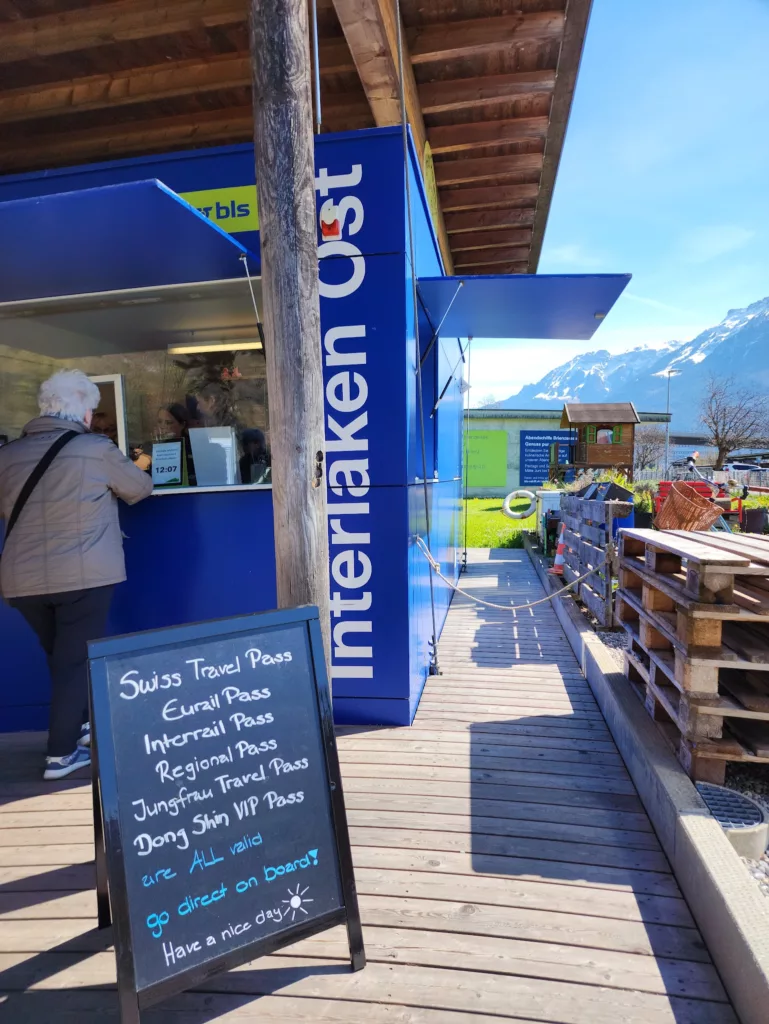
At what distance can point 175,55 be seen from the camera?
13.1 ft

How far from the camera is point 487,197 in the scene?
20.1 ft

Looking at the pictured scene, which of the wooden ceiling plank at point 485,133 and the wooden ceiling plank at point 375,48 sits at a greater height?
the wooden ceiling plank at point 485,133

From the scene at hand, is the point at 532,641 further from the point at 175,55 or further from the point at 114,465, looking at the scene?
the point at 175,55

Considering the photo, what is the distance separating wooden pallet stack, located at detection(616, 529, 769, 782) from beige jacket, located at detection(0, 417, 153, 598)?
8.77 ft

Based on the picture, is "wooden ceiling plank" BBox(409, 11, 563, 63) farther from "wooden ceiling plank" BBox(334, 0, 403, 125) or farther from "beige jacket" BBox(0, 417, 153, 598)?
"beige jacket" BBox(0, 417, 153, 598)

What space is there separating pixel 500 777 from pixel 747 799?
40.8 inches

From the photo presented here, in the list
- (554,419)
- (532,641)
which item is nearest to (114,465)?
(532,641)

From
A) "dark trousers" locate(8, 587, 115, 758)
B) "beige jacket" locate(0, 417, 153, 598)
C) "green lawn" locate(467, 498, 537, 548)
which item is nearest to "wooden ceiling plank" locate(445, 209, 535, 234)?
"beige jacket" locate(0, 417, 153, 598)

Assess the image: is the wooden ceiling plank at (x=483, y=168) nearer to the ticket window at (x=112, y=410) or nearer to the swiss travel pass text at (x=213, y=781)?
the ticket window at (x=112, y=410)

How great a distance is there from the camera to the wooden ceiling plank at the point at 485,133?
4777mm

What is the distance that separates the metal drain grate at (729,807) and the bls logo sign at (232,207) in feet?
11.9

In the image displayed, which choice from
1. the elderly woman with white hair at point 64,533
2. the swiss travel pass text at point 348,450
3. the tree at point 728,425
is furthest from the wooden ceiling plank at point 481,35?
the tree at point 728,425

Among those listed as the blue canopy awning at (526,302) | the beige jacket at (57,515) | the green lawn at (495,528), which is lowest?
the green lawn at (495,528)

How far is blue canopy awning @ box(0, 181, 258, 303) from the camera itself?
7.54ft
